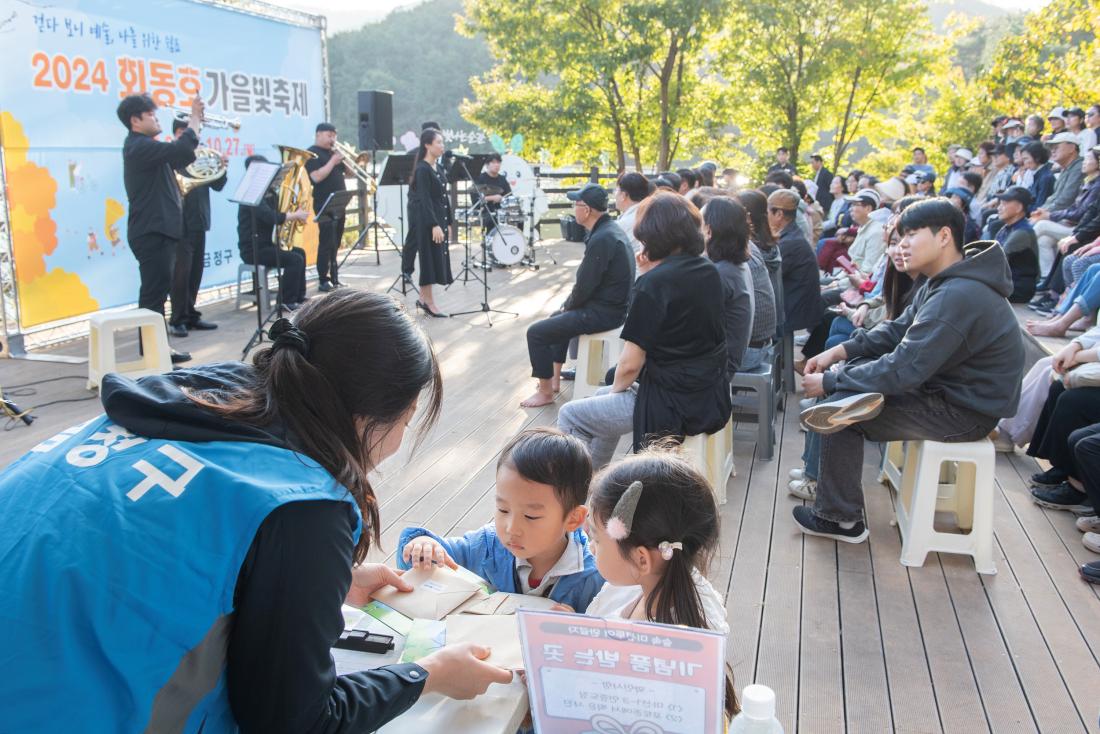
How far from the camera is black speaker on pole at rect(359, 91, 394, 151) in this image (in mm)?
10656

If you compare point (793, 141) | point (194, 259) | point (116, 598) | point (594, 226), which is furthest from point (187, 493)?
point (793, 141)

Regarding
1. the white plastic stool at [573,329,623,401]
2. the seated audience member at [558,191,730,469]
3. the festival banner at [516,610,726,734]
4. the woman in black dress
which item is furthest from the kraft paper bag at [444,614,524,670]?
the woman in black dress

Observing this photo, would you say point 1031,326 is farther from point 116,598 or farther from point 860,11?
point 860,11

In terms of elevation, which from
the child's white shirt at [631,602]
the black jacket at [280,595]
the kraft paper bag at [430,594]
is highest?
the black jacket at [280,595]

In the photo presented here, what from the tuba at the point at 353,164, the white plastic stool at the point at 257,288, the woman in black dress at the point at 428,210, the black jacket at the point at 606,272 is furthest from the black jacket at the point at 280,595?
the tuba at the point at 353,164

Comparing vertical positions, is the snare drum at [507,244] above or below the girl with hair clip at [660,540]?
below

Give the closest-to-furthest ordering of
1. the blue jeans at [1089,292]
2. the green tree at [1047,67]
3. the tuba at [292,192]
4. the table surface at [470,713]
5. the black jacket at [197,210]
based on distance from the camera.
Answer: the table surface at [470,713], the blue jeans at [1089,292], the black jacket at [197,210], the tuba at [292,192], the green tree at [1047,67]

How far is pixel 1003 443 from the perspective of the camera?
433 cm

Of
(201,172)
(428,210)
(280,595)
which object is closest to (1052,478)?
(280,595)

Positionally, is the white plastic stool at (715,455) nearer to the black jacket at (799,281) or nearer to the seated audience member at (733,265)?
the seated audience member at (733,265)

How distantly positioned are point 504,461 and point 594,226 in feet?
9.90

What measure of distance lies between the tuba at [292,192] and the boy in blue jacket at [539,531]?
4.80 m

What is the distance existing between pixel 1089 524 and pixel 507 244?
7.22 meters

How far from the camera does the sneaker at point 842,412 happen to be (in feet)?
10.1
